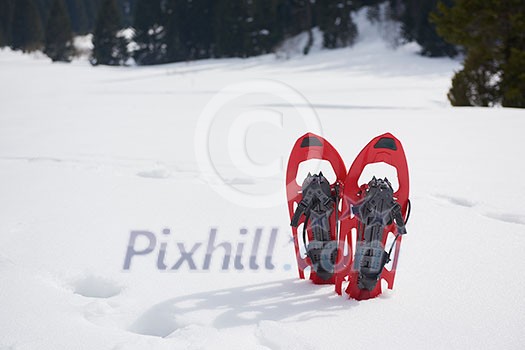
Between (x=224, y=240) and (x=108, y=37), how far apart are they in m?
34.6

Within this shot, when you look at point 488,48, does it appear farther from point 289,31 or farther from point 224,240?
point 289,31

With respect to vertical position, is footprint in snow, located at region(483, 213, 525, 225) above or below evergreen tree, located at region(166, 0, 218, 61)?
below

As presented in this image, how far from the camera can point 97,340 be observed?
169 cm

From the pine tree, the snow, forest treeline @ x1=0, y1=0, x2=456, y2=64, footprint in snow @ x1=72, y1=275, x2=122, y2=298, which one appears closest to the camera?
the snow

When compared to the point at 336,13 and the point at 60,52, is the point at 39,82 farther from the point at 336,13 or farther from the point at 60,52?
the point at 60,52

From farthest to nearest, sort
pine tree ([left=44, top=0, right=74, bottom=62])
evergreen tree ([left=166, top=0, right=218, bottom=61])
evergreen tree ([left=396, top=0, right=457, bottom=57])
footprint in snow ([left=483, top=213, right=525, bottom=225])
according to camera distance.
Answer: pine tree ([left=44, top=0, right=74, bottom=62]) < evergreen tree ([left=166, top=0, right=218, bottom=61]) < evergreen tree ([left=396, top=0, right=457, bottom=57]) < footprint in snow ([left=483, top=213, right=525, bottom=225])

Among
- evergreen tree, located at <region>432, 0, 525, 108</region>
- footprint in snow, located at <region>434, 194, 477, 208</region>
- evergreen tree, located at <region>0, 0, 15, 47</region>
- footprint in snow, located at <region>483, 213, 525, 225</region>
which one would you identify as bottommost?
footprint in snow, located at <region>483, 213, 525, 225</region>

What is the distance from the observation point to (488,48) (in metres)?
9.27

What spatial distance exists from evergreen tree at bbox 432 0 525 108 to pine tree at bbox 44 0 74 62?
1343 inches

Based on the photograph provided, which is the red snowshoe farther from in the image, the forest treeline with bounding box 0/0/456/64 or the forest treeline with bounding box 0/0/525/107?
the forest treeline with bounding box 0/0/456/64

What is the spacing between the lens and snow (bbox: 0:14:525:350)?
5.85 ft

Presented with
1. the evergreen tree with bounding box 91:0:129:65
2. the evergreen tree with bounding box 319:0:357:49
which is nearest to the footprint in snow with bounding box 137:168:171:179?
the evergreen tree with bounding box 319:0:357:49

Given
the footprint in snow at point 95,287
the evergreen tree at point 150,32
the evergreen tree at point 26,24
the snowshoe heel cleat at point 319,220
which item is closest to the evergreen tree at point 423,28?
the evergreen tree at point 150,32

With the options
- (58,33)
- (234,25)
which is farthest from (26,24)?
(234,25)
